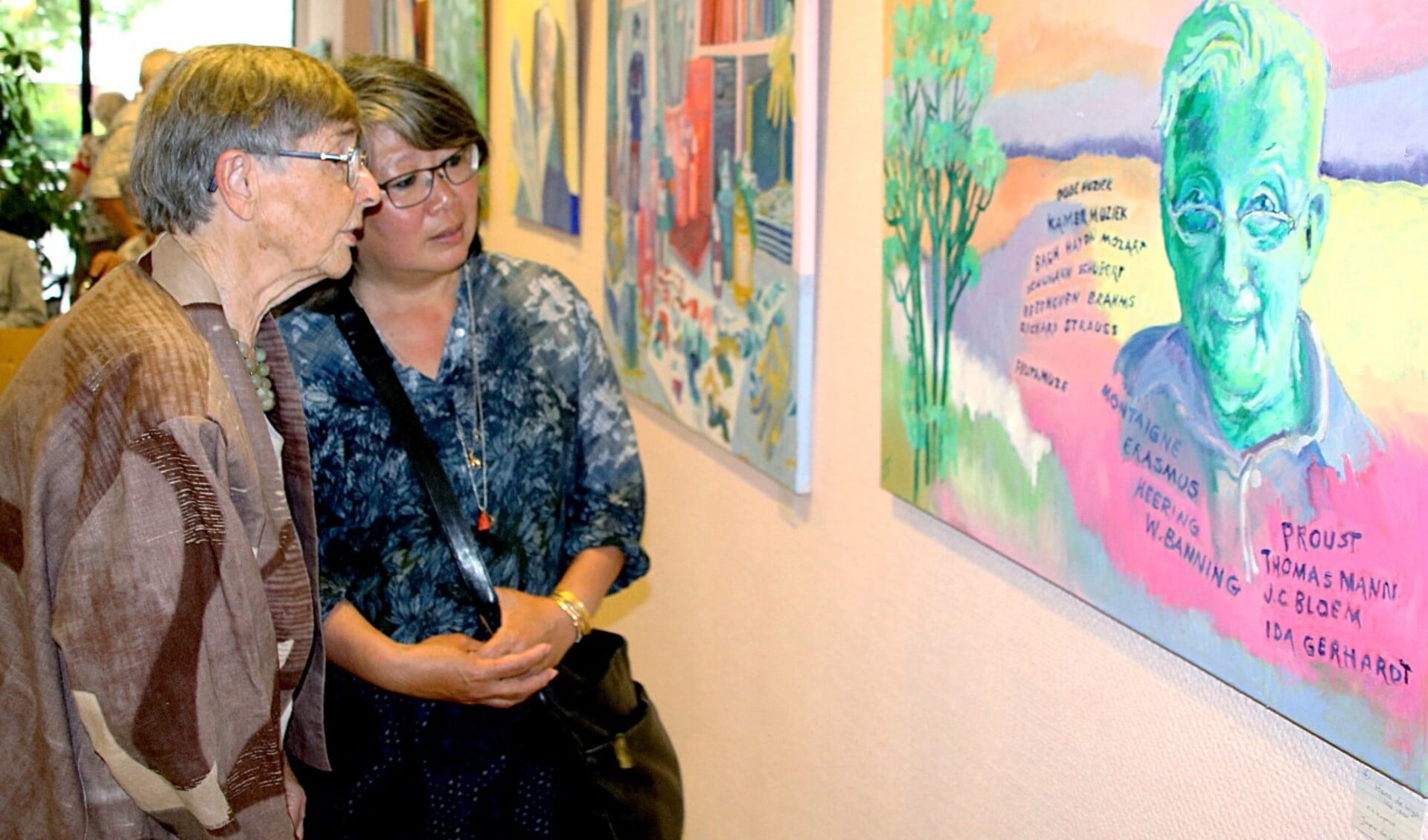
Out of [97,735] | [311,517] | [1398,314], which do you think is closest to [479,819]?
[311,517]

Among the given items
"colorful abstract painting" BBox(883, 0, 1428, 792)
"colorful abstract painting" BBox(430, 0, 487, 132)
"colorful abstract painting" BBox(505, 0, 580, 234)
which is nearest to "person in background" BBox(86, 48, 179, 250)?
"colorful abstract painting" BBox(430, 0, 487, 132)

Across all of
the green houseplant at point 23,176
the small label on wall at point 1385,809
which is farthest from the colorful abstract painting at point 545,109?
the green houseplant at point 23,176

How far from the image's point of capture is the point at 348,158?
5.48ft

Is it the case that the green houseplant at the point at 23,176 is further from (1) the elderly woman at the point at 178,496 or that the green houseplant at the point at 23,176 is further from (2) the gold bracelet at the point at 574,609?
(1) the elderly woman at the point at 178,496

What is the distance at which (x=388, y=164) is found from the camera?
79.0 inches

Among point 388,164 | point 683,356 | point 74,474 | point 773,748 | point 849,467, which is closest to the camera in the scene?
point 74,474

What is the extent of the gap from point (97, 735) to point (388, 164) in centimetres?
91

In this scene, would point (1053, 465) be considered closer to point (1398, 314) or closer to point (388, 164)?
point (1398, 314)

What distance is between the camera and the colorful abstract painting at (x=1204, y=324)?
1149 millimetres

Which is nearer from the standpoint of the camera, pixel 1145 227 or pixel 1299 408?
pixel 1299 408

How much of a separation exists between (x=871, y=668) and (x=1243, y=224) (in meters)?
1.23

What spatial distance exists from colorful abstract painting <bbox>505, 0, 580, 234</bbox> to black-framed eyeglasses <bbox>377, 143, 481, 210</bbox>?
172 cm

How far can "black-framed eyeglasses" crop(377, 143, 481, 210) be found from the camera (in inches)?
78.6

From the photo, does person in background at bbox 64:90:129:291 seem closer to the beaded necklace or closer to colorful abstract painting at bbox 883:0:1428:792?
the beaded necklace
